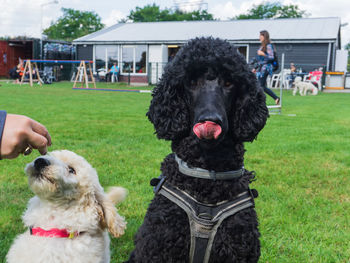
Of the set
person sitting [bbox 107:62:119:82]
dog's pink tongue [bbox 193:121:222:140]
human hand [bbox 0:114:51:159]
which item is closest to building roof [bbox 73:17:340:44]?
person sitting [bbox 107:62:119:82]

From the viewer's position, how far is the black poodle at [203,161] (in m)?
2.13

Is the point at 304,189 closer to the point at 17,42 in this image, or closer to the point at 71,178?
the point at 71,178

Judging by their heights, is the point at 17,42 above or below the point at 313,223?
above

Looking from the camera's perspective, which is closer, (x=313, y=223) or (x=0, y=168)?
(x=313, y=223)

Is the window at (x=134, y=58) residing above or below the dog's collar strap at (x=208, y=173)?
above

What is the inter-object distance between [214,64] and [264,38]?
10.3 metres

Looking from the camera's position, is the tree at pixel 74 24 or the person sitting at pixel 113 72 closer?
the person sitting at pixel 113 72

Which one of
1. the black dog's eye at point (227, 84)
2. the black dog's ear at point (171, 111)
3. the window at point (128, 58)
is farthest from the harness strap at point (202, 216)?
the window at point (128, 58)

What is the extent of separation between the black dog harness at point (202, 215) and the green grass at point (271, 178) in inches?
41.4

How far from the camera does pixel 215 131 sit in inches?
74.5

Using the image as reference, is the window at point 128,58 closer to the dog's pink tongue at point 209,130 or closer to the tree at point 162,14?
the dog's pink tongue at point 209,130

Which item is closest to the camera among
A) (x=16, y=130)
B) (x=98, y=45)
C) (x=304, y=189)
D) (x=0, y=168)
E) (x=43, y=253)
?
(x=16, y=130)

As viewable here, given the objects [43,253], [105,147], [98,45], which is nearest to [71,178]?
[43,253]

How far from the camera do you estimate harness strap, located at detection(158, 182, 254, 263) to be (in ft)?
6.88
